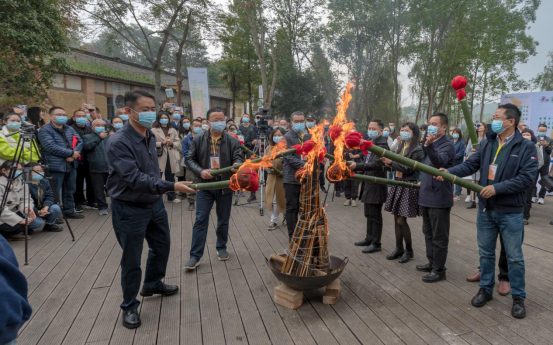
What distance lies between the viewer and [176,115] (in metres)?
9.43

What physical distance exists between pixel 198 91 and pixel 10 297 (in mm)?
12621

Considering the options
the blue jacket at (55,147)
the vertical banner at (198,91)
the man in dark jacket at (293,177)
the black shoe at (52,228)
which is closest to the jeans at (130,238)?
the man in dark jacket at (293,177)

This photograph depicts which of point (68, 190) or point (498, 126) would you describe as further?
point (68, 190)

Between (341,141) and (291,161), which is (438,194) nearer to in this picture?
(341,141)

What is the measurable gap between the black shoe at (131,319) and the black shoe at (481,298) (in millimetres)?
3219

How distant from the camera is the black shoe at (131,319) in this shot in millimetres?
3018

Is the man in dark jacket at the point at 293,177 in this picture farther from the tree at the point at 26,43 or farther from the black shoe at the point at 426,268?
the tree at the point at 26,43

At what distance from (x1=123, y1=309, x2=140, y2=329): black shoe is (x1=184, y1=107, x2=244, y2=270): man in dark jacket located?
1.27m

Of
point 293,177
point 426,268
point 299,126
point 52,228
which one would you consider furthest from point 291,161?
point 52,228

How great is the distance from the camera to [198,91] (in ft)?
43.0

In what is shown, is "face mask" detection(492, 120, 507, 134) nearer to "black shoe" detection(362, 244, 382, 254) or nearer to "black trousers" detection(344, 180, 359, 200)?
"black shoe" detection(362, 244, 382, 254)

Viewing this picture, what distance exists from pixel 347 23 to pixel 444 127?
2535 cm

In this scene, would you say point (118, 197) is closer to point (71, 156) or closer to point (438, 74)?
point (71, 156)

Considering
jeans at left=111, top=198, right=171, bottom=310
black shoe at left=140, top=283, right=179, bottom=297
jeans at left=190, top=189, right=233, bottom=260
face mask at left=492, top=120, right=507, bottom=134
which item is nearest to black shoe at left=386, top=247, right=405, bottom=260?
face mask at left=492, top=120, right=507, bottom=134
